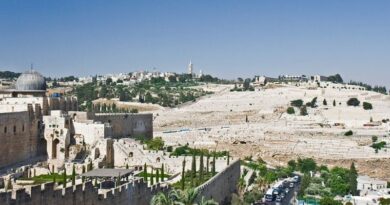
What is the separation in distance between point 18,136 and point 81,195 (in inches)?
743

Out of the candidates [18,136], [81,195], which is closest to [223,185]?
[18,136]

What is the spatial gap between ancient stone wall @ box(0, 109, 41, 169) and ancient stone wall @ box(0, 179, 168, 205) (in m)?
13.6

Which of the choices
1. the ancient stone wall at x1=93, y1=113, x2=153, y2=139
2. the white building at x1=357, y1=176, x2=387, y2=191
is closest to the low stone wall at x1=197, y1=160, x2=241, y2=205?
the white building at x1=357, y1=176, x2=387, y2=191

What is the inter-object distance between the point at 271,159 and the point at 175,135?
1532 cm

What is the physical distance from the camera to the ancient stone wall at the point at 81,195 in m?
14.2

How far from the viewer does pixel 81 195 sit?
16828mm

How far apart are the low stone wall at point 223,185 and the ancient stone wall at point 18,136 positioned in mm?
11480

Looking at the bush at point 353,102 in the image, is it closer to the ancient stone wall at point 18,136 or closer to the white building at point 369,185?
the white building at point 369,185

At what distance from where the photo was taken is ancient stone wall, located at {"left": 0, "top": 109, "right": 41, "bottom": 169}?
33000mm

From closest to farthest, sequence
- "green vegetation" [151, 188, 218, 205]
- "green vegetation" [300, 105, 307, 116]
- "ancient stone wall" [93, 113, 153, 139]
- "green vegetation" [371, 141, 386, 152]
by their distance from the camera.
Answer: "green vegetation" [151, 188, 218, 205] < "ancient stone wall" [93, 113, 153, 139] < "green vegetation" [371, 141, 386, 152] < "green vegetation" [300, 105, 307, 116]

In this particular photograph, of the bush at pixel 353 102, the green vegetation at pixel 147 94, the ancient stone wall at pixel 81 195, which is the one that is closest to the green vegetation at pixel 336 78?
the green vegetation at pixel 147 94

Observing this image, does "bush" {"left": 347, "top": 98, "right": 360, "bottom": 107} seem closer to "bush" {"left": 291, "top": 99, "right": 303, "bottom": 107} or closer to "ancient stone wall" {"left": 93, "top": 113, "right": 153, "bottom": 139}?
"bush" {"left": 291, "top": 99, "right": 303, "bottom": 107}

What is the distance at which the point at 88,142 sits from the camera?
37.2 meters

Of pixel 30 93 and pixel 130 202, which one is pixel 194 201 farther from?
pixel 30 93
